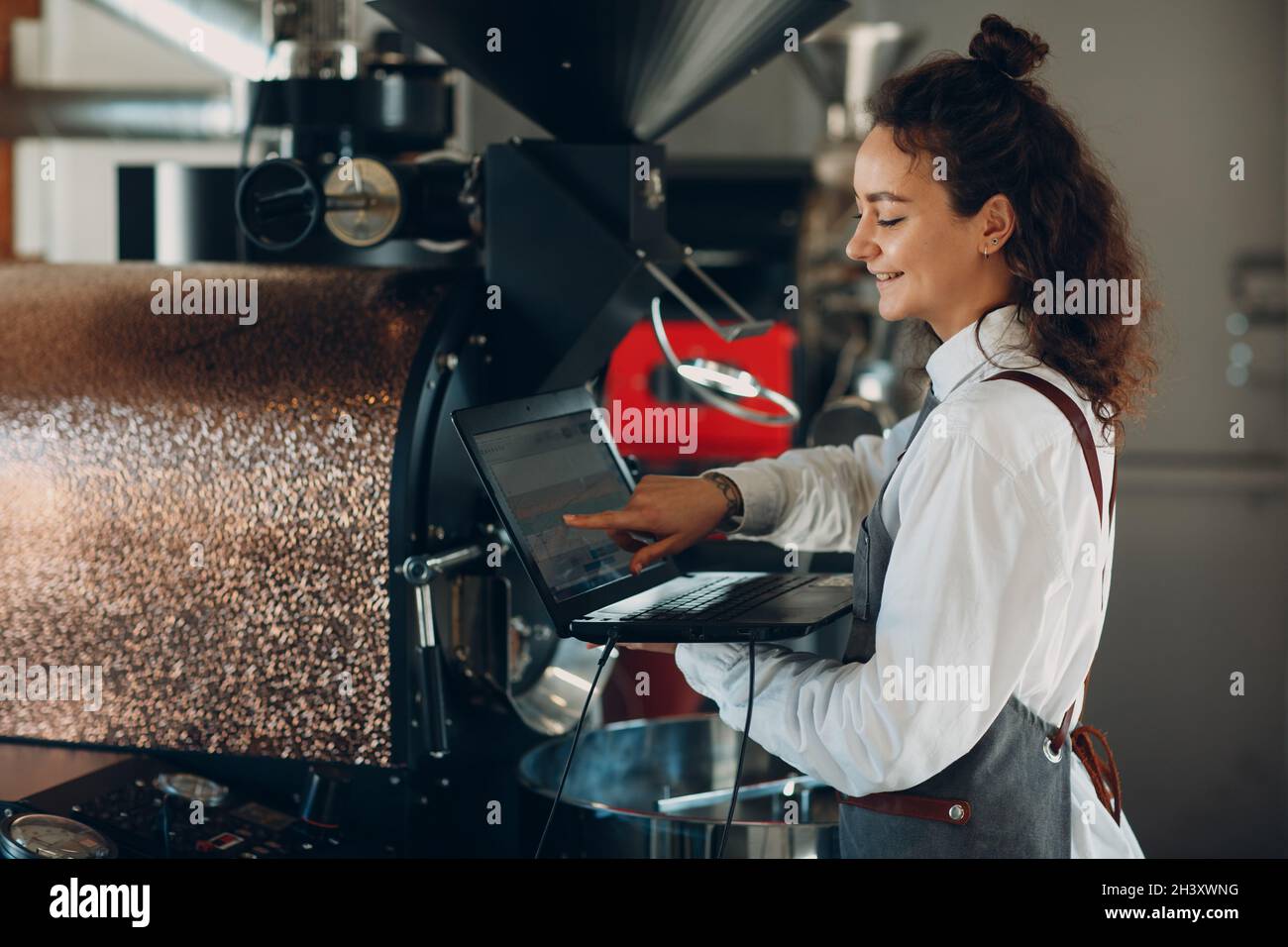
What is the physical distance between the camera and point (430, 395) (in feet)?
4.66

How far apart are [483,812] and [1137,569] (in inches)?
78.4

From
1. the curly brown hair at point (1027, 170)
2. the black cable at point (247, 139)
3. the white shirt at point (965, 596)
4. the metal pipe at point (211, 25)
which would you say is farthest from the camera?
the metal pipe at point (211, 25)

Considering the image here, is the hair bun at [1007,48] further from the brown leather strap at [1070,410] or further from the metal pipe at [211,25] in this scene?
the metal pipe at [211,25]

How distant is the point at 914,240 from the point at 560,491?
15.4 inches

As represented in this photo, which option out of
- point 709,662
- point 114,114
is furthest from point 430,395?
point 114,114

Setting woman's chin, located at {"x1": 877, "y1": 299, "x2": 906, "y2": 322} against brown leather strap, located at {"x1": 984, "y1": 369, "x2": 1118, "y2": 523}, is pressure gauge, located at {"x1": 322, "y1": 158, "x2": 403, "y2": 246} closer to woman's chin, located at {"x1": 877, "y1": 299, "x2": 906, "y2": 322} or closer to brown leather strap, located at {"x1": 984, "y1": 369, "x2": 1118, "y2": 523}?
woman's chin, located at {"x1": 877, "y1": 299, "x2": 906, "y2": 322}

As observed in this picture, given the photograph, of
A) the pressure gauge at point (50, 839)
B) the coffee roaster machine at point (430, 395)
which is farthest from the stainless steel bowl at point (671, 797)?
the pressure gauge at point (50, 839)

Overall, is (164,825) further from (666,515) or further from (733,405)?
(733,405)

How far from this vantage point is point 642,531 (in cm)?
142

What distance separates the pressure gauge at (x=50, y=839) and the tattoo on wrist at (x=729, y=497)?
66cm

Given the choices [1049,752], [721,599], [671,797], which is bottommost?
[671,797]

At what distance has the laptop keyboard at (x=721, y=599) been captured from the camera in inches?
48.2

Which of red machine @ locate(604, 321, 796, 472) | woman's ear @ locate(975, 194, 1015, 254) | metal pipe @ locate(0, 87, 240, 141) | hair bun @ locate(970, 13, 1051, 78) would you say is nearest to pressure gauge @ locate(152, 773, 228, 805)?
woman's ear @ locate(975, 194, 1015, 254)
